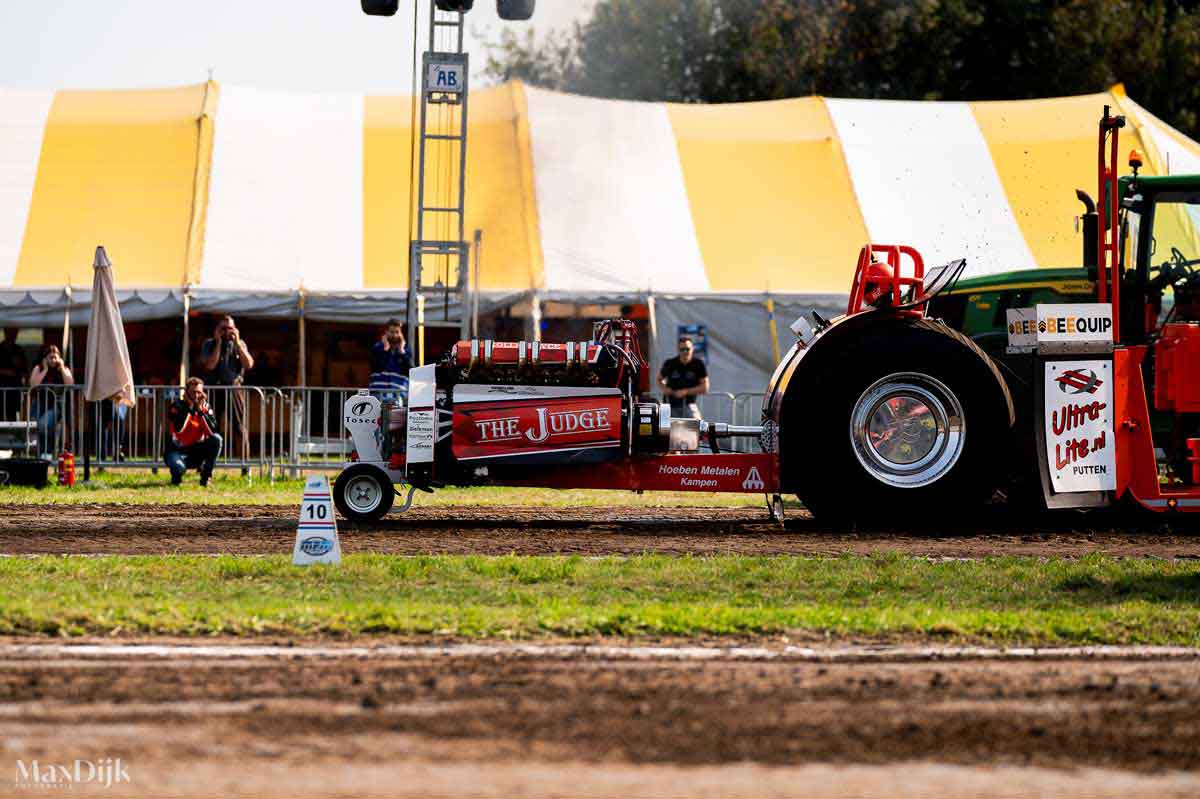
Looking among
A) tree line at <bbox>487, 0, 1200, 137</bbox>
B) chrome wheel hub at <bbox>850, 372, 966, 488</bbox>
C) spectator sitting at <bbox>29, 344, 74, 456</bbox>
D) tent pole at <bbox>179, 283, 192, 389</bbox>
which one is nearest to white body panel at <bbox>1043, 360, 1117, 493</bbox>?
chrome wheel hub at <bbox>850, 372, 966, 488</bbox>

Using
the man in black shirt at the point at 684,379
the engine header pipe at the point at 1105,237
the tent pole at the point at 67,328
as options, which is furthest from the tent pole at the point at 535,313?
the engine header pipe at the point at 1105,237

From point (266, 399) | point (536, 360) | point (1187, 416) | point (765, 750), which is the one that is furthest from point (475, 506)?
point (765, 750)

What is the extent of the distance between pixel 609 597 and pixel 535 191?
13387 millimetres

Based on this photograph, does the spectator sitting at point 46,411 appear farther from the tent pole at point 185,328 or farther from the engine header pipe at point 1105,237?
the engine header pipe at point 1105,237

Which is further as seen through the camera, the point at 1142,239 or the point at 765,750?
the point at 1142,239

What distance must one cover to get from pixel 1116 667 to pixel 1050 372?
16.0 ft

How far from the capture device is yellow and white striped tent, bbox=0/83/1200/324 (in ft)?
65.2

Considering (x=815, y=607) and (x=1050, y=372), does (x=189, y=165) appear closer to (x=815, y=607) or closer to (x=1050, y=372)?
(x=1050, y=372)

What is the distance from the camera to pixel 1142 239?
1166cm

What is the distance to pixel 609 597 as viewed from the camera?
8164 mm

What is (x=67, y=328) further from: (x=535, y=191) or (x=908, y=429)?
(x=908, y=429)

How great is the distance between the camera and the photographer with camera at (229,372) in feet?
57.2

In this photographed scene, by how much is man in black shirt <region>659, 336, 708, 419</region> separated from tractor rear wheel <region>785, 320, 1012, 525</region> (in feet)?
19.3

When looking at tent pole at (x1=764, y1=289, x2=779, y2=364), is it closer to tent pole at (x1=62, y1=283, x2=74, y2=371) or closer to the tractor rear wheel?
tent pole at (x1=62, y1=283, x2=74, y2=371)
